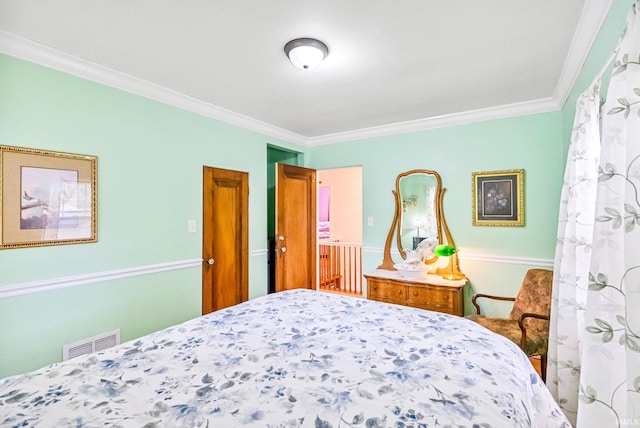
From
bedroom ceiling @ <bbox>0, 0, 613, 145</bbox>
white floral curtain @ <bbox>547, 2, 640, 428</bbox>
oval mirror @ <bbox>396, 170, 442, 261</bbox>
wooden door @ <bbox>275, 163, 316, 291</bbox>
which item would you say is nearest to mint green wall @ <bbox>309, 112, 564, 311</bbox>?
oval mirror @ <bbox>396, 170, 442, 261</bbox>

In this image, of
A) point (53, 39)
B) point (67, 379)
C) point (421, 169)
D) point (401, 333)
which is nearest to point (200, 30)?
point (53, 39)

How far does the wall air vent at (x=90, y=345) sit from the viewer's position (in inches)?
86.3

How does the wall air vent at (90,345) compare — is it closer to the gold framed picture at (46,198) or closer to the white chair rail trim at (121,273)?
the white chair rail trim at (121,273)

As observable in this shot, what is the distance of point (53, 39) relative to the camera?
1971 millimetres

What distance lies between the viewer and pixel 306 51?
1.99 m

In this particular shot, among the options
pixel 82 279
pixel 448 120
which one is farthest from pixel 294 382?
pixel 448 120

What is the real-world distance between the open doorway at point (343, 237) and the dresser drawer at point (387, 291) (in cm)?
190

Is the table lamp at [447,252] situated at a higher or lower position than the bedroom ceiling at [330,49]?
lower

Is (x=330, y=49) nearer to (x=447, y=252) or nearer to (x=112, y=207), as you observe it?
(x=112, y=207)

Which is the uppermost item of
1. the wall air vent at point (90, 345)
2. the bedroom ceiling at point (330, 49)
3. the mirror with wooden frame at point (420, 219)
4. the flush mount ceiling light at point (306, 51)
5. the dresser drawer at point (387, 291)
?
the bedroom ceiling at point (330, 49)

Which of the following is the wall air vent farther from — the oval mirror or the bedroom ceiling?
the oval mirror

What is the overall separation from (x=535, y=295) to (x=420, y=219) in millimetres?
1377

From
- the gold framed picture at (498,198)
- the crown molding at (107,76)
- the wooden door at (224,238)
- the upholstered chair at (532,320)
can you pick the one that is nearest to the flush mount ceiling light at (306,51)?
the crown molding at (107,76)

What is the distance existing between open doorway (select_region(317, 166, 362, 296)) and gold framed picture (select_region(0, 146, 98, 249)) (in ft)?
12.1
